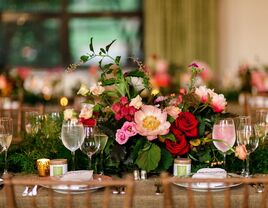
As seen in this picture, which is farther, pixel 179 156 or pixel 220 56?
pixel 220 56

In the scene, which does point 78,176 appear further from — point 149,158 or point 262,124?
point 262,124

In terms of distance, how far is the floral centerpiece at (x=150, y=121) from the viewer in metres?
2.25

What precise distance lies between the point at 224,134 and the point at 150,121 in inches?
11.6

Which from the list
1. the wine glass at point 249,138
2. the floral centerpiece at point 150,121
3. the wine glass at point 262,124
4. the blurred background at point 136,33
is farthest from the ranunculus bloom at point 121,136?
the blurred background at point 136,33

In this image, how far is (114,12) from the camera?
7289 millimetres

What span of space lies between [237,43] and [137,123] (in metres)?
4.99

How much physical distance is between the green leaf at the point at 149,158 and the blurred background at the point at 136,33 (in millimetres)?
4151

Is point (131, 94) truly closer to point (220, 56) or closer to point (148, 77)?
point (148, 77)

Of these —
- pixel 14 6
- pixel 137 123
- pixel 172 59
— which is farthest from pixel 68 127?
pixel 14 6

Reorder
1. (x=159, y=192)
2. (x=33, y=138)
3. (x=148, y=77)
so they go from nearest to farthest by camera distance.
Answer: (x=159, y=192) < (x=148, y=77) < (x=33, y=138)

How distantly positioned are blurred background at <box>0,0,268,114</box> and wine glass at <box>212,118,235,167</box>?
4.10 metres

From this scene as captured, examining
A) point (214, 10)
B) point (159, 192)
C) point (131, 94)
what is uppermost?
point (214, 10)

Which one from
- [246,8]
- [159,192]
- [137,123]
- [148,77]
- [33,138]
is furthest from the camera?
[246,8]

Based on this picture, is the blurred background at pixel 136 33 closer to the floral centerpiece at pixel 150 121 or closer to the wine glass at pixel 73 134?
the floral centerpiece at pixel 150 121
